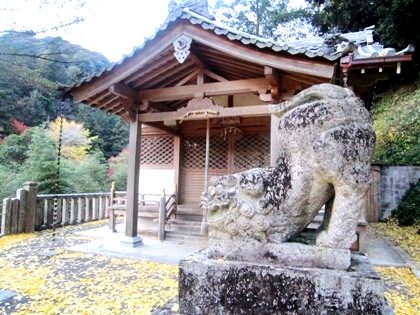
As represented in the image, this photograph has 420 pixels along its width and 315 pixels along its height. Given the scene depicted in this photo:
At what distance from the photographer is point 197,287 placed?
6.50 feet

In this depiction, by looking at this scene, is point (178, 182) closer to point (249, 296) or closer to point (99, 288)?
point (99, 288)

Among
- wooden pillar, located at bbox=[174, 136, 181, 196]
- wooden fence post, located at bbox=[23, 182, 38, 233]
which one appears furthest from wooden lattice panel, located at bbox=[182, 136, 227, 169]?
wooden fence post, located at bbox=[23, 182, 38, 233]

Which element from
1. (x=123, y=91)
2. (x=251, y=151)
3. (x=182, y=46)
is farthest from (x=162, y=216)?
(x=182, y=46)

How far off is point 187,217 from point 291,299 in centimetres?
540

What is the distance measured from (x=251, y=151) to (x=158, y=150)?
8.48 ft

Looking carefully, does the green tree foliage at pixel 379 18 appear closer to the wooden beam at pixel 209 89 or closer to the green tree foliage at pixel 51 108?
the wooden beam at pixel 209 89

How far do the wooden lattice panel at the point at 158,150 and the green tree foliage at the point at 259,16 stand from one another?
16.5 m

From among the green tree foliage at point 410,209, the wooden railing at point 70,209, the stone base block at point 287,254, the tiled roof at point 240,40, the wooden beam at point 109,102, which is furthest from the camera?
the green tree foliage at point 410,209

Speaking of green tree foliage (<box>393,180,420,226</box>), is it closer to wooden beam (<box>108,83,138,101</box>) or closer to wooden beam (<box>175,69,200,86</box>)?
wooden beam (<box>175,69,200,86</box>)

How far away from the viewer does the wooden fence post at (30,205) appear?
7488 mm

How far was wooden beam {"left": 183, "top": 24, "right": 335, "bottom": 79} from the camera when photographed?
4.07 metres

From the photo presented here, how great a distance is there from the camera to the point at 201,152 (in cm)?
768

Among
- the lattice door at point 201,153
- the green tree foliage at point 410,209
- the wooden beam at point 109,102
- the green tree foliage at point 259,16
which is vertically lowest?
the green tree foliage at point 410,209

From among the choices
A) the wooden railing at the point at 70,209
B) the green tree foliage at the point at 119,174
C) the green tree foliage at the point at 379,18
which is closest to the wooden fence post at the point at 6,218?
the wooden railing at the point at 70,209
